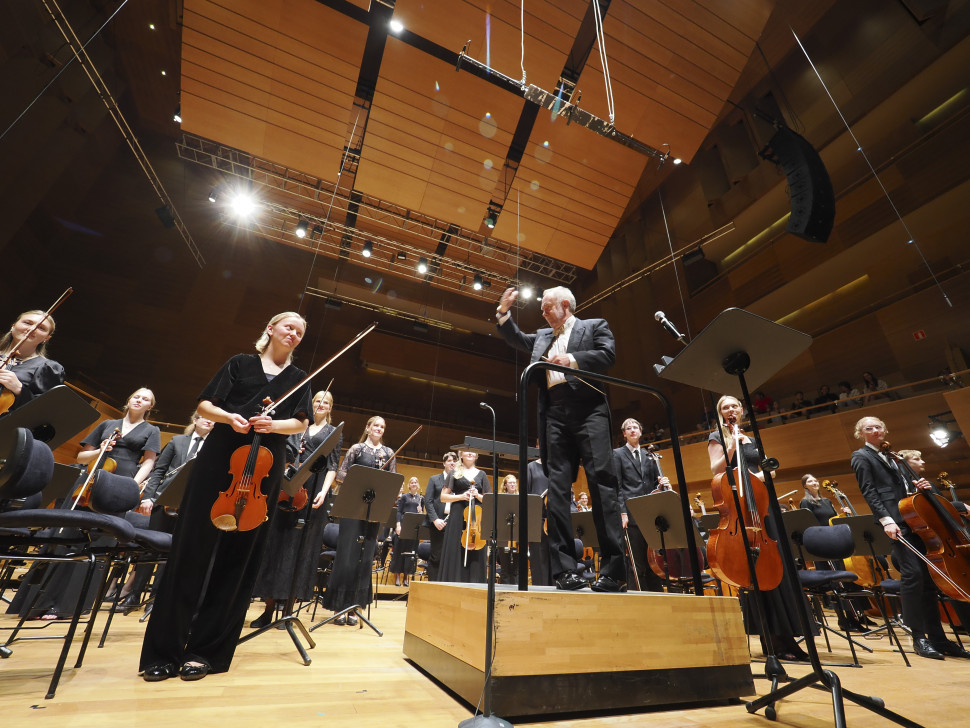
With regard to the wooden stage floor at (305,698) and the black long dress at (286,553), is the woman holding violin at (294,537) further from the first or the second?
the wooden stage floor at (305,698)

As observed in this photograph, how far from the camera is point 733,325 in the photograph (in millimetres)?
1525

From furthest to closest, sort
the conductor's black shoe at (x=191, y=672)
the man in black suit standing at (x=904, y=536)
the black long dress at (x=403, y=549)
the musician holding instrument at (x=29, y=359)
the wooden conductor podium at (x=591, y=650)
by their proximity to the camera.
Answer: the black long dress at (x=403, y=549), the man in black suit standing at (x=904, y=536), the musician holding instrument at (x=29, y=359), the conductor's black shoe at (x=191, y=672), the wooden conductor podium at (x=591, y=650)

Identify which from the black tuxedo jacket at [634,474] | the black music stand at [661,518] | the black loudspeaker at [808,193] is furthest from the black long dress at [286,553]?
the black loudspeaker at [808,193]

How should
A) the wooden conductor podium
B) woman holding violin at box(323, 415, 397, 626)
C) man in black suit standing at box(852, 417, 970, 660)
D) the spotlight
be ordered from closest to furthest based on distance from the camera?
1. the wooden conductor podium
2. man in black suit standing at box(852, 417, 970, 660)
3. woman holding violin at box(323, 415, 397, 626)
4. the spotlight

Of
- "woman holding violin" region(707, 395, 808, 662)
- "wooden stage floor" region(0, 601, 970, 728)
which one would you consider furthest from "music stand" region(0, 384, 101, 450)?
"woman holding violin" region(707, 395, 808, 662)

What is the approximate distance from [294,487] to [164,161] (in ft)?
32.2

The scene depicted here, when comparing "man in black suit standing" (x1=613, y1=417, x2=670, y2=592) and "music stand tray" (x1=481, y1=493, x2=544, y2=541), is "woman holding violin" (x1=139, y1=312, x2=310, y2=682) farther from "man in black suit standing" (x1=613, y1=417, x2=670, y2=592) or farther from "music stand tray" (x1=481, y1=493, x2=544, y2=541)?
"man in black suit standing" (x1=613, y1=417, x2=670, y2=592)

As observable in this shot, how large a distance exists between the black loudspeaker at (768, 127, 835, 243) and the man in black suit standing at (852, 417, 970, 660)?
9.84 feet

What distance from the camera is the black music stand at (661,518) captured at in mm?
2812

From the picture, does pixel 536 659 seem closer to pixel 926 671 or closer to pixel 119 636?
pixel 926 671

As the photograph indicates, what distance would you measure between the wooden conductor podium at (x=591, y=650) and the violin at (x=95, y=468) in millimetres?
1961

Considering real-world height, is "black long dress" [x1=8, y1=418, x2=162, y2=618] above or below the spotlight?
below

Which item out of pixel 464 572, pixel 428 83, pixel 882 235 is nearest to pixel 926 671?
pixel 464 572

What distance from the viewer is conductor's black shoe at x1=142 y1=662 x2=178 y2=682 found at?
1498 millimetres
